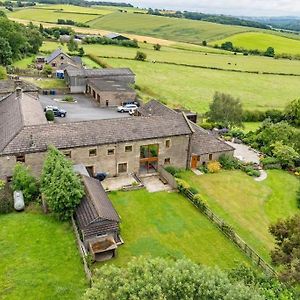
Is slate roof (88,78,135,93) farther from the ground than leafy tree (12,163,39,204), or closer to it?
closer to it

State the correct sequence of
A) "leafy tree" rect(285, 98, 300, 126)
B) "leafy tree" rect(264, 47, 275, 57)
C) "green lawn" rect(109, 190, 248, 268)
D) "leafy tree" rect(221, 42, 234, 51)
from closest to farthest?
1. "green lawn" rect(109, 190, 248, 268)
2. "leafy tree" rect(285, 98, 300, 126)
3. "leafy tree" rect(264, 47, 275, 57)
4. "leafy tree" rect(221, 42, 234, 51)

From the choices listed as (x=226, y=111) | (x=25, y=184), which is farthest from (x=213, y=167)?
(x=25, y=184)

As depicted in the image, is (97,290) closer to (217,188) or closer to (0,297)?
(0,297)

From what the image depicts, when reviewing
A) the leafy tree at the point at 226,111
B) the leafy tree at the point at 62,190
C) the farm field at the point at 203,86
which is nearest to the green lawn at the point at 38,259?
the leafy tree at the point at 62,190

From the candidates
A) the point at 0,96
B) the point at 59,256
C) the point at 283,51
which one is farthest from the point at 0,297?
the point at 283,51

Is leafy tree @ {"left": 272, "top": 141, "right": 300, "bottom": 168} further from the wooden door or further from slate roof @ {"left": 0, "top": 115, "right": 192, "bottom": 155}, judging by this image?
slate roof @ {"left": 0, "top": 115, "right": 192, "bottom": 155}

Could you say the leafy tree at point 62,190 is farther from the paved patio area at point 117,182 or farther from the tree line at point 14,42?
the tree line at point 14,42

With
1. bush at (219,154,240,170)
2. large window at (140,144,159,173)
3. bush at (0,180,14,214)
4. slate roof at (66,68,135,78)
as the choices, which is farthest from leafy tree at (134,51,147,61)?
bush at (0,180,14,214)
